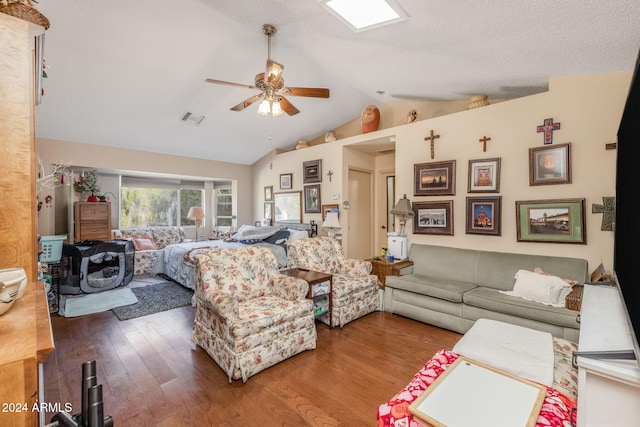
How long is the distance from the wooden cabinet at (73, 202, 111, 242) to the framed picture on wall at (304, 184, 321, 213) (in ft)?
11.7

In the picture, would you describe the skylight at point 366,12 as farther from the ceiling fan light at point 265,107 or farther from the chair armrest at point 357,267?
the chair armrest at point 357,267

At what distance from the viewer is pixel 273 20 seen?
2.64 metres

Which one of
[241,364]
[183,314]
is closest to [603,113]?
[241,364]

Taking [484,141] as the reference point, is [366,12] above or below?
above

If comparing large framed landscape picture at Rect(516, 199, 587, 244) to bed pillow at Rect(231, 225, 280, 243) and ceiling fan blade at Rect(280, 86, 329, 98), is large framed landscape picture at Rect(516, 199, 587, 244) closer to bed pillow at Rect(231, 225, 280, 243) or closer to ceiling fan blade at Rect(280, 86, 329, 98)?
ceiling fan blade at Rect(280, 86, 329, 98)

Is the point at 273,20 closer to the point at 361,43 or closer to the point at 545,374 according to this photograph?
the point at 361,43

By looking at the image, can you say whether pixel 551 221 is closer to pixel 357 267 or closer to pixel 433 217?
pixel 433 217

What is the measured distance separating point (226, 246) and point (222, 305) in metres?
2.91

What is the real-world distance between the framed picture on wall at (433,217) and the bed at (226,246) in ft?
6.77

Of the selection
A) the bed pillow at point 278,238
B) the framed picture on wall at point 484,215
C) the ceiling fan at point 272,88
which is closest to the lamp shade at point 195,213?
the bed pillow at point 278,238

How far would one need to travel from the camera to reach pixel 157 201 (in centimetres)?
675

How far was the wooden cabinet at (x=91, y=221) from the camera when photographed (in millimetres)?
4723

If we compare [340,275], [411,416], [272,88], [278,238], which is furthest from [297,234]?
[411,416]

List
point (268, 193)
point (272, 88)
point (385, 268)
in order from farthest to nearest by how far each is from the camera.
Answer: point (268, 193)
point (385, 268)
point (272, 88)
